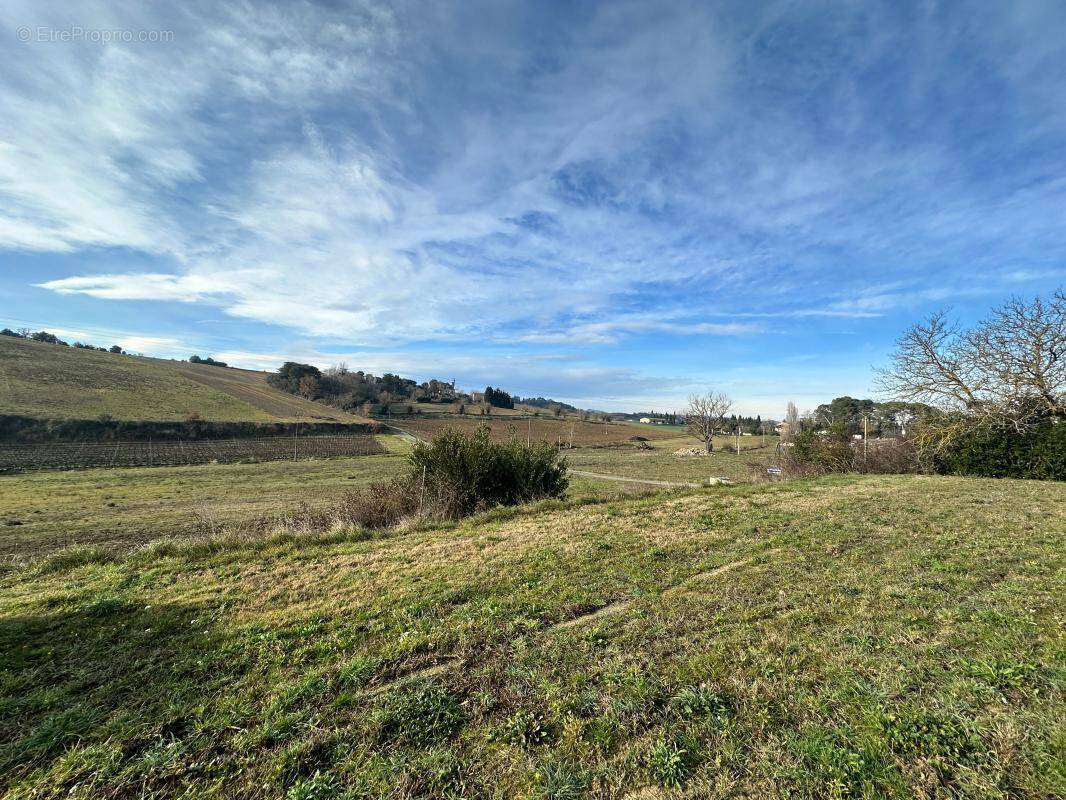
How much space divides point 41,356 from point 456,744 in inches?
2950

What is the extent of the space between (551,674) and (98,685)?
389 cm

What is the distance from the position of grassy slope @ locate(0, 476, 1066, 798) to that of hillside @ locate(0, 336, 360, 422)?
45.9m

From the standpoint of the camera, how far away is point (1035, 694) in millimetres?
2998

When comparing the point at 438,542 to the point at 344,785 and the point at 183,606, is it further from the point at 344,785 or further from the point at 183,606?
the point at 344,785

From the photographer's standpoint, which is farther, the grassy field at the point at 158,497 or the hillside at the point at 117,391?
the hillside at the point at 117,391

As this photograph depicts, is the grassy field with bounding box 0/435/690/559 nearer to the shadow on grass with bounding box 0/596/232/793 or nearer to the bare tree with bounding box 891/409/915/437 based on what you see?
the shadow on grass with bounding box 0/596/232/793

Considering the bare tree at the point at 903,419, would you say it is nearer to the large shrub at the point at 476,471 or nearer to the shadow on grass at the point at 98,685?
the large shrub at the point at 476,471

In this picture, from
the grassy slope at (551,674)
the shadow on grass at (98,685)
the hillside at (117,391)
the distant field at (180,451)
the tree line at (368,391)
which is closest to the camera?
the grassy slope at (551,674)

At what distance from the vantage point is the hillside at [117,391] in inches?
1531

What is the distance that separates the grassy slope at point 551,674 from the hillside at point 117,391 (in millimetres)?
45866

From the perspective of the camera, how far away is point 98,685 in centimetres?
365

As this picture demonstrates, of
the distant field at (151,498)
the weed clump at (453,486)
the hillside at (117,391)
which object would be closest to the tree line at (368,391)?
the hillside at (117,391)

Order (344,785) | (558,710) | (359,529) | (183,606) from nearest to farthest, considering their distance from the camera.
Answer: (344,785) → (558,710) → (183,606) → (359,529)

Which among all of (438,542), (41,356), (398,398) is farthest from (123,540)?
(398,398)
